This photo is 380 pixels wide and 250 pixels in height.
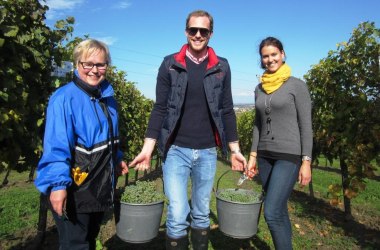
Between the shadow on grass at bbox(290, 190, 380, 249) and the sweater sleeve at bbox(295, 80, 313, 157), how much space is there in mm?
2307

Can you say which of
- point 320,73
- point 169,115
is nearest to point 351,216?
point 320,73

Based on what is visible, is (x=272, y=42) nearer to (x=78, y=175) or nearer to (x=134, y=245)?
(x=78, y=175)

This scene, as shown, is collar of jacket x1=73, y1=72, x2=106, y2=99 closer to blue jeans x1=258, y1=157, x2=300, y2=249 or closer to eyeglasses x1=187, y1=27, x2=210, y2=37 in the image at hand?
eyeglasses x1=187, y1=27, x2=210, y2=37

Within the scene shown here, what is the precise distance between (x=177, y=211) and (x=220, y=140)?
0.75 m

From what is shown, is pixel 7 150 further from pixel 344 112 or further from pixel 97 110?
pixel 344 112

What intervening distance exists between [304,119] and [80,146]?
2052 mm

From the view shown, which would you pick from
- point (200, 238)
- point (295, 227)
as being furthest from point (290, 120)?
point (295, 227)

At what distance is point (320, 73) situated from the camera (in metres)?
6.74

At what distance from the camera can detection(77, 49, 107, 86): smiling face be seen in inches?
102

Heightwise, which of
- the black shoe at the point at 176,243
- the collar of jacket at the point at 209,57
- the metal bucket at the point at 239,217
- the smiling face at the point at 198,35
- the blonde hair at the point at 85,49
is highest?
the smiling face at the point at 198,35

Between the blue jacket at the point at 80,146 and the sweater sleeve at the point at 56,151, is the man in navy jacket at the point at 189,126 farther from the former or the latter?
the sweater sleeve at the point at 56,151

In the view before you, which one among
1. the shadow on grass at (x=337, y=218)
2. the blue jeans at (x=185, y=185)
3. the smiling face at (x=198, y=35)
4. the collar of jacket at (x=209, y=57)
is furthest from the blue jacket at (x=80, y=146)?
the shadow on grass at (x=337, y=218)

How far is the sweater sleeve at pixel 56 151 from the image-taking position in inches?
89.9

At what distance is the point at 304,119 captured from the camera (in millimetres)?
3322
